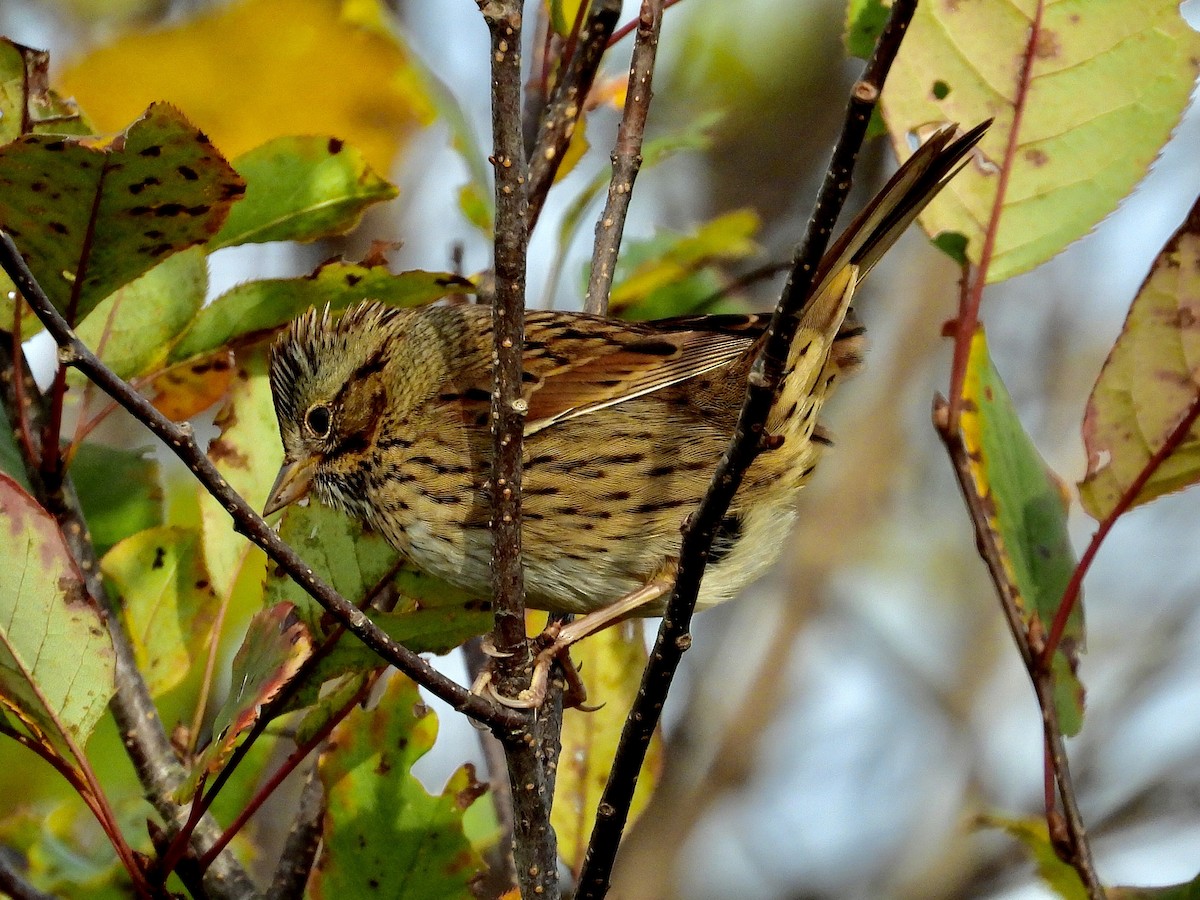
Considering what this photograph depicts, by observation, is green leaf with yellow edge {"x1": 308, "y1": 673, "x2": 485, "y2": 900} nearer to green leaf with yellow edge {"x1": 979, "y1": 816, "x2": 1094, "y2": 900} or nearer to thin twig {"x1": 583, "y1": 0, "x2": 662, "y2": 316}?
green leaf with yellow edge {"x1": 979, "y1": 816, "x2": 1094, "y2": 900}

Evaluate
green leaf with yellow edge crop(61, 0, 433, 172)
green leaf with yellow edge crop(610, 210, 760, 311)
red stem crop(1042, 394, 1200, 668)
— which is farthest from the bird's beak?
green leaf with yellow edge crop(61, 0, 433, 172)

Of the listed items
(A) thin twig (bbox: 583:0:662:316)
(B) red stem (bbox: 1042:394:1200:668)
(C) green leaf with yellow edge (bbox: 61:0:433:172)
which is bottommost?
(B) red stem (bbox: 1042:394:1200:668)

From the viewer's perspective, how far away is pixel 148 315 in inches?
93.6

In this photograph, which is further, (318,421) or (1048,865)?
(318,421)

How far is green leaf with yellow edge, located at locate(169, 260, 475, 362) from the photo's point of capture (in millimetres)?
2373

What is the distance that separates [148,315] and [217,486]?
1010 mm

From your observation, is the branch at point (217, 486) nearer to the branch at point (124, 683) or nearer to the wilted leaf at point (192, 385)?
the branch at point (124, 683)

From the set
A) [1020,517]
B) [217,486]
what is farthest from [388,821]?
[1020,517]

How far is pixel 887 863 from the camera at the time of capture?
527cm

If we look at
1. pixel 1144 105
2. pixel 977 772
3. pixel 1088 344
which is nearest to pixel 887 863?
pixel 977 772

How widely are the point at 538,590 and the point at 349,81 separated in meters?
3.02

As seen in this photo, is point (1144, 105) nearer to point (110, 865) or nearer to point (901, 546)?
point (110, 865)

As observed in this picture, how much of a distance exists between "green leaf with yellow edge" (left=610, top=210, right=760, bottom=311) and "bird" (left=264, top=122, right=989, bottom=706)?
1.19 ft

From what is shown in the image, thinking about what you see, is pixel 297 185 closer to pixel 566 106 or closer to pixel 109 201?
pixel 109 201
